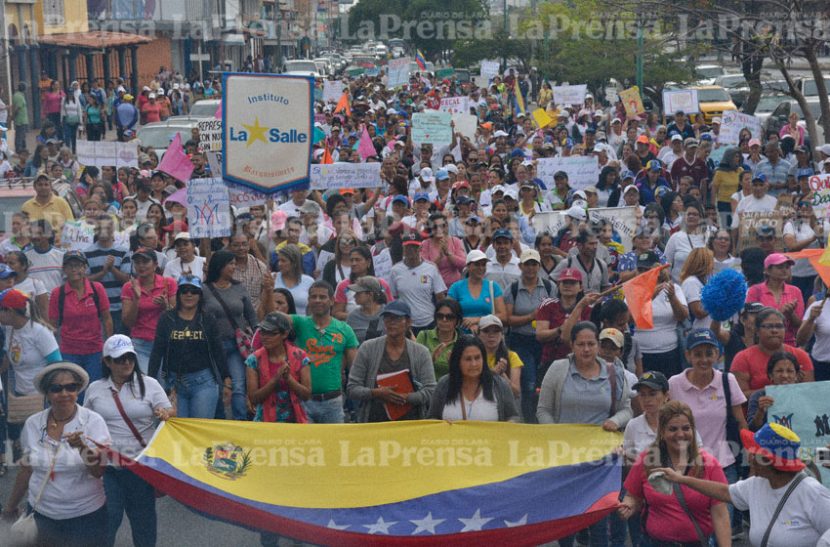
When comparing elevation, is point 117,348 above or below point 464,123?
above

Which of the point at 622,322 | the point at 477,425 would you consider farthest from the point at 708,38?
the point at 477,425

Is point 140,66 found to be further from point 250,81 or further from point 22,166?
point 250,81

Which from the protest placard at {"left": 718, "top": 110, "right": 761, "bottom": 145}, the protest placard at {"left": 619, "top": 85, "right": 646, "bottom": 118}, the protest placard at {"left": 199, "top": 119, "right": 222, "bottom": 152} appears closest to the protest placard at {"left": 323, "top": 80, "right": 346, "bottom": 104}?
the protest placard at {"left": 619, "top": 85, "right": 646, "bottom": 118}

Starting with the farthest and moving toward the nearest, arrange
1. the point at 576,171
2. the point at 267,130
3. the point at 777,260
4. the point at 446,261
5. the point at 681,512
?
the point at 576,171 < the point at 446,261 < the point at 267,130 < the point at 777,260 < the point at 681,512

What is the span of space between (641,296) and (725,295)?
79cm

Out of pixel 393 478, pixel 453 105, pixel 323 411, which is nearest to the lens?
pixel 393 478

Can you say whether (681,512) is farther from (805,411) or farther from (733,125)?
(733,125)

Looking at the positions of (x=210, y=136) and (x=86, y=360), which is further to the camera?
(x=210, y=136)

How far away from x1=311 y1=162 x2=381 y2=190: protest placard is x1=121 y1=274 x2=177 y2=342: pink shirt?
5.11 metres

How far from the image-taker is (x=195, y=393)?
8938 millimetres

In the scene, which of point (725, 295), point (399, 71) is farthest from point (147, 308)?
point (399, 71)

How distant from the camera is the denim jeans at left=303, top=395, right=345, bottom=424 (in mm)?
8430

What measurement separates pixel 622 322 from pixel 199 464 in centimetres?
321

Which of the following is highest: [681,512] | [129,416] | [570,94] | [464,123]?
[570,94]
